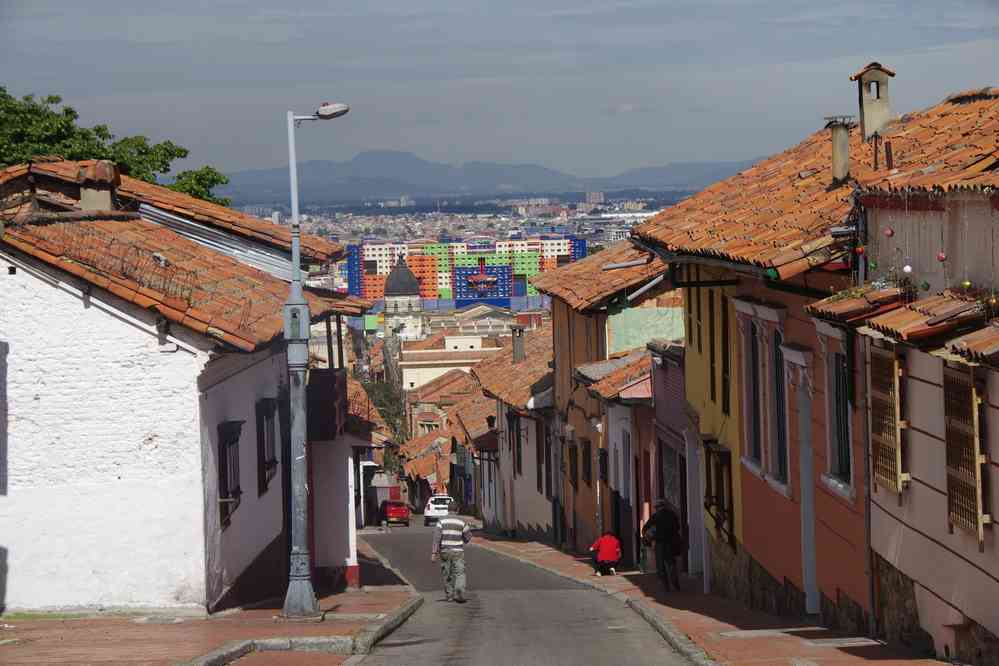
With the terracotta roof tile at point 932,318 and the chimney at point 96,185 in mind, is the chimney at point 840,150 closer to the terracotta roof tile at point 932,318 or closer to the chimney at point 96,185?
the terracotta roof tile at point 932,318

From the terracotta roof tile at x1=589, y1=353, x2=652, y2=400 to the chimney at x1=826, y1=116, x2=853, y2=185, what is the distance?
9.88m

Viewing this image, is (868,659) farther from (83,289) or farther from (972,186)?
(83,289)

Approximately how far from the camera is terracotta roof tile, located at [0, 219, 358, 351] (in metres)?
16.5

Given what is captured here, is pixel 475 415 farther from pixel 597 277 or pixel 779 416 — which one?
pixel 779 416

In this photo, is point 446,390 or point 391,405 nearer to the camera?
point 446,390

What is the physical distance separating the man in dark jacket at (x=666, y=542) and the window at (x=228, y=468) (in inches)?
227

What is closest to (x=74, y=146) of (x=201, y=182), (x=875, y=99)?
(x=201, y=182)

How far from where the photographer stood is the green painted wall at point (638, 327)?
29.0m

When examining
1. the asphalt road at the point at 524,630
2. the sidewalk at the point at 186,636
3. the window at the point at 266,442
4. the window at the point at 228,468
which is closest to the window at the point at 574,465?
the asphalt road at the point at 524,630

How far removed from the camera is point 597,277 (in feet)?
96.8

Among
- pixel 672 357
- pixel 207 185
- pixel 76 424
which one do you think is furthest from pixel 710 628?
pixel 207 185

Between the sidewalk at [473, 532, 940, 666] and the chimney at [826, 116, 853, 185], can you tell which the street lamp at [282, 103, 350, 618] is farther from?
the chimney at [826, 116, 853, 185]

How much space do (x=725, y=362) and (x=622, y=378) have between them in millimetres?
6879

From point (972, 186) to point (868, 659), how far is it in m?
3.69
